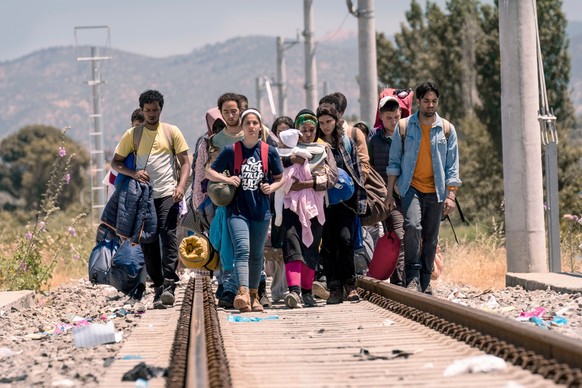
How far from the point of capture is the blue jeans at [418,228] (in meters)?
14.2

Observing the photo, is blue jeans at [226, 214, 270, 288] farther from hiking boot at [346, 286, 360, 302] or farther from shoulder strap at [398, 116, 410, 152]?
shoulder strap at [398, 116, 410, 152]

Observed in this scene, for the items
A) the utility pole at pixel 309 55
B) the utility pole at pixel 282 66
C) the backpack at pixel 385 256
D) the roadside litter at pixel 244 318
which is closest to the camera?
the roadside litter at pixel 244 318

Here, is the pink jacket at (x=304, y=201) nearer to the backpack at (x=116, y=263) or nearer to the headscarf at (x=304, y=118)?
the headscarf at (x=304, y=118)

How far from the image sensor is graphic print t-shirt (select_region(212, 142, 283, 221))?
1325cm

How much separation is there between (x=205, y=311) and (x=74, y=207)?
1850 inches

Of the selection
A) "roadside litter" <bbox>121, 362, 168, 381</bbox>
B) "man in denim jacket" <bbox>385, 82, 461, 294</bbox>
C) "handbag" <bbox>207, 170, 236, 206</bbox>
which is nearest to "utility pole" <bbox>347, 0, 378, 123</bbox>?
"man in denim jacket" <bbox>385, 82, 461, 294</bbox>

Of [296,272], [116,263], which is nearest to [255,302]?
[296,272]

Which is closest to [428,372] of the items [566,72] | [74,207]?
[566,72]

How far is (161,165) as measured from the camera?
46.4 feet

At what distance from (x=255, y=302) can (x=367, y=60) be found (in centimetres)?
1343

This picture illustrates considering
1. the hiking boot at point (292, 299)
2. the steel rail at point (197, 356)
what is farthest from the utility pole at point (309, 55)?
the steel rail at point (197, 356)

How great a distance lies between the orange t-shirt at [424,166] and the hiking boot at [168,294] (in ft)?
9.04

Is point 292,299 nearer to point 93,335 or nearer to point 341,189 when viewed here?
point 341,189

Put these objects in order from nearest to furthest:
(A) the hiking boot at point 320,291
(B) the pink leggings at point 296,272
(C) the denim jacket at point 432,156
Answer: (B) the pink leggings at point 296,272
(C) the denim jacket at point 432,156
(A) the hiking boot at point 320,291
